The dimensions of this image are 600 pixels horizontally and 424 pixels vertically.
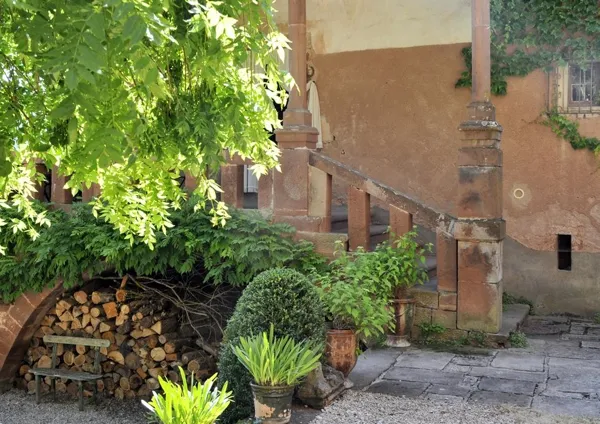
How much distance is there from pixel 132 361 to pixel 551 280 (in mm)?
5081

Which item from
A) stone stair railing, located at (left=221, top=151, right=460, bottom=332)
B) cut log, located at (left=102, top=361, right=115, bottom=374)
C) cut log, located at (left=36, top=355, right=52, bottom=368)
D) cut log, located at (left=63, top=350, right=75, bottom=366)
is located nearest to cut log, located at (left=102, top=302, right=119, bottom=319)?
cut log, located at (left=102, top=361, right=115, bottom=374)

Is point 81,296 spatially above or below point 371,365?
above

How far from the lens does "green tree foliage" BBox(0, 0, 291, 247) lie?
2627 mm

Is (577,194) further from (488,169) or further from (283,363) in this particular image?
(283,363)

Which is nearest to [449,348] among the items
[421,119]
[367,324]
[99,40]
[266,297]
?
[367,324]

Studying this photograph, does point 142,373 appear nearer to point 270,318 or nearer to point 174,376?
point 174,376

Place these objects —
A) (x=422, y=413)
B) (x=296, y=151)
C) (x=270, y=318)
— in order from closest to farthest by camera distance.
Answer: (x=422, y=413) < (x=270, y=318) < (x=296, y=151)

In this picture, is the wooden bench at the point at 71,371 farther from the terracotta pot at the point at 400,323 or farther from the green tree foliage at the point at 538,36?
the green tree foliage at the point at 538,36

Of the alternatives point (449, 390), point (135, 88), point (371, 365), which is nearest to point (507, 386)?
point (449, 390)

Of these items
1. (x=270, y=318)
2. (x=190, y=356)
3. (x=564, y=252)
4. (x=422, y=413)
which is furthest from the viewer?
(x=564, y=252)

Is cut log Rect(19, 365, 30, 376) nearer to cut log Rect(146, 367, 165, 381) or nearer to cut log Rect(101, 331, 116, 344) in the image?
cut log Rect(101, 331, 116, 344)

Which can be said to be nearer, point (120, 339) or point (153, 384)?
point (153, 384)

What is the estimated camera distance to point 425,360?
6703 mm

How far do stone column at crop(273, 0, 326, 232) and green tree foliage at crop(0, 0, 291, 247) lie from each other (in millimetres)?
3580
